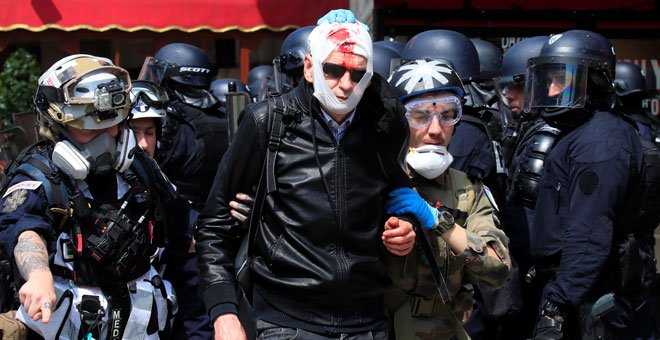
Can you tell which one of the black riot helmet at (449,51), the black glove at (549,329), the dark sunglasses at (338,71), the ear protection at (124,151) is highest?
the dark sunglasses at (338,71)

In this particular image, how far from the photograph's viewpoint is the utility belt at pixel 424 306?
137 inches

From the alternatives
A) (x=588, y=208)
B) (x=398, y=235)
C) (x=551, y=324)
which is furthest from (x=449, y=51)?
(x=398, y=235)

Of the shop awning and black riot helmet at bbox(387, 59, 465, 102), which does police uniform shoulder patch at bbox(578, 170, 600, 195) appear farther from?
the shop awning

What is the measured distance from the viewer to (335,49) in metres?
3.10

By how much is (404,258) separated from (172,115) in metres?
2.78

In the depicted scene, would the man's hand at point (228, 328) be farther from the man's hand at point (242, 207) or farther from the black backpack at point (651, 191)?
Answer: the black backpack at point (651, 191)

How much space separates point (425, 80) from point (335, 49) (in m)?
0.65

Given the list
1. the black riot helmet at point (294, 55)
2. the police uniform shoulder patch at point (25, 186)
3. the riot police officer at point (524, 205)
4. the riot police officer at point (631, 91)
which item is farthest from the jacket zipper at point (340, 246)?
the riot police officer at point (631, 91)

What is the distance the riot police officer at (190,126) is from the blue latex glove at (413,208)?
249 cm

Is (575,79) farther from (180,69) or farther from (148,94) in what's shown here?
(180,69)

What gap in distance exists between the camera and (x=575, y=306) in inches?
154

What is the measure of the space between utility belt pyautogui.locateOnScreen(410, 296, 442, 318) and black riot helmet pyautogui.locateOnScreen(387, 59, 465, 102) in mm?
819

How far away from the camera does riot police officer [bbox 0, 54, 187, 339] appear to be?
3.27 meters

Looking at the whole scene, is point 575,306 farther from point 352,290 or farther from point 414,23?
point 414,23
